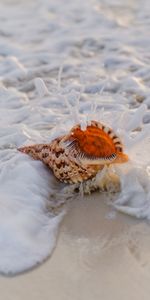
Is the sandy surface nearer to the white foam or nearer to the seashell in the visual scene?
the white foam

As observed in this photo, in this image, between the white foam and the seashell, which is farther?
the seashell

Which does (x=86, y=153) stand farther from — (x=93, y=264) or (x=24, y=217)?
(x=93, y=264)

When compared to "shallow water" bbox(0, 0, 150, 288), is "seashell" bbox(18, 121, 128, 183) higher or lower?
higher

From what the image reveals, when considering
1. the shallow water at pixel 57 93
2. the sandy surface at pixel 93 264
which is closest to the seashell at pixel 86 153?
the shallow water at pixel 57 93

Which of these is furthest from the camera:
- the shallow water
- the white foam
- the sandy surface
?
the shallow water

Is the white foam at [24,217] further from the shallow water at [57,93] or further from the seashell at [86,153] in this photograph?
the seashell at [86,153]

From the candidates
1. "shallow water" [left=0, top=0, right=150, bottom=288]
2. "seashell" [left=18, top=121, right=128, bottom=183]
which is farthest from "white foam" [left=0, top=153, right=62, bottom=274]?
"seashell" [left=18, top=121, right=128, bottom=183]

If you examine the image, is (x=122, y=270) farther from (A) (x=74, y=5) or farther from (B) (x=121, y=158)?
(A) (x=74, y=5)
